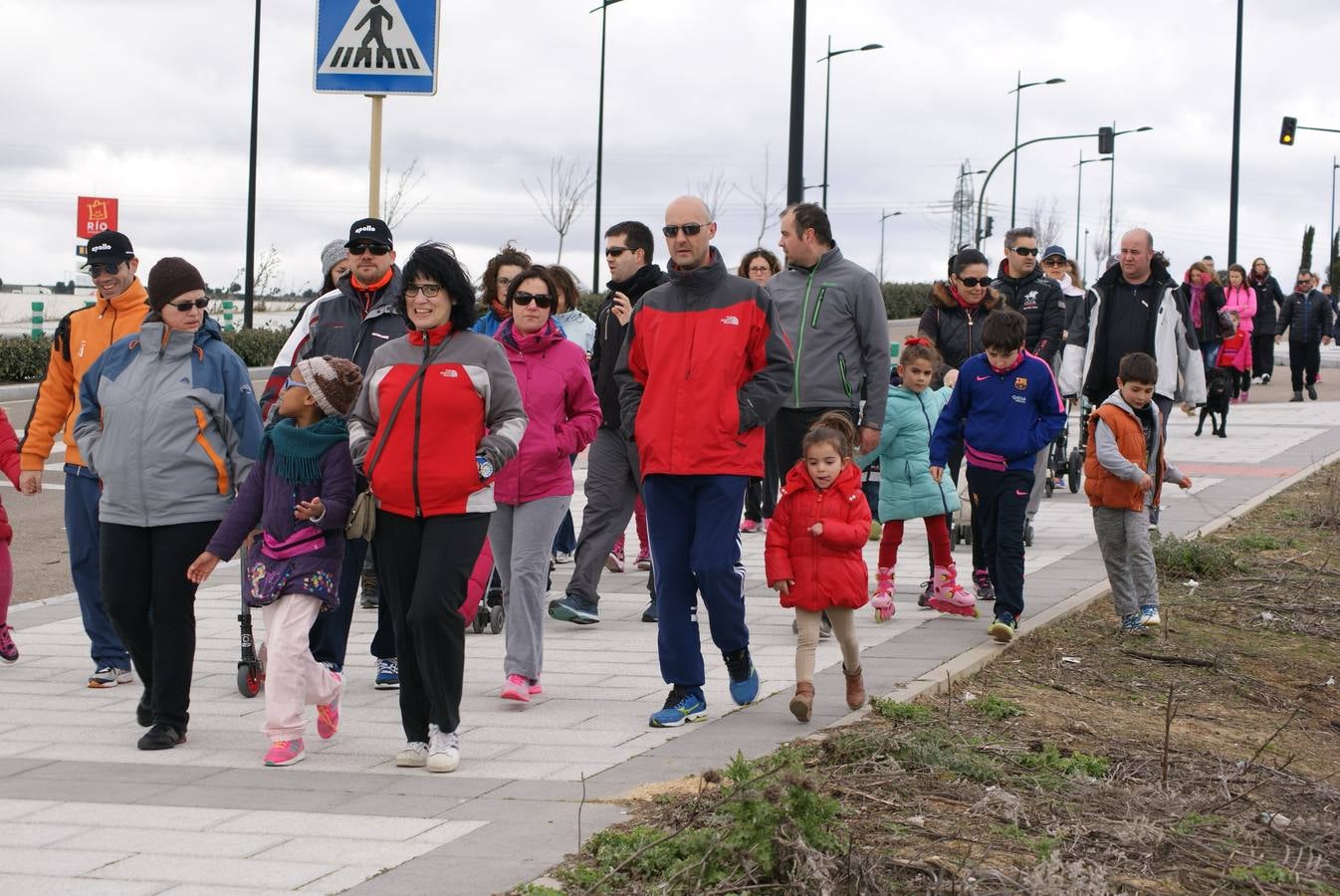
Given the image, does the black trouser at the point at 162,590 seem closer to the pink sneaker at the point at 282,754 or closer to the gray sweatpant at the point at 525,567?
the pink sneaker at the point at 282,754

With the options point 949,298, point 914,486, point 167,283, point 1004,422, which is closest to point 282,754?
point 167,283

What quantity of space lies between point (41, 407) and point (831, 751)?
4040mm

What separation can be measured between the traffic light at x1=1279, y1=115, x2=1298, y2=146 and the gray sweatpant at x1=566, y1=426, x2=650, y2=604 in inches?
1445

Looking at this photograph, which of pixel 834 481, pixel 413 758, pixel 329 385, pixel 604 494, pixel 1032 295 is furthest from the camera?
pixel 1032 295

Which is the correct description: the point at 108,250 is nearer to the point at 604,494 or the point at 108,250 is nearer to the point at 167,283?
the point at 167,283

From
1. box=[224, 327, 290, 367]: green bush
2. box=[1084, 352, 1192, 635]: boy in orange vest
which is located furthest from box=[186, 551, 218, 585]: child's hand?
box=[224, 327, 290, 367]: green bush

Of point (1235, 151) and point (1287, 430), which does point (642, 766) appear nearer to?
point (1287, 430)

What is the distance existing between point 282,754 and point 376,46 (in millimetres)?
3612

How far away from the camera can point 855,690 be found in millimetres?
7164

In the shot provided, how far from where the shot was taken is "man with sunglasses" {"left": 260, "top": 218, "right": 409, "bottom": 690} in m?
7.84

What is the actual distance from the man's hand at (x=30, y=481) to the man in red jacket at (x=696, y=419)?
2.59m

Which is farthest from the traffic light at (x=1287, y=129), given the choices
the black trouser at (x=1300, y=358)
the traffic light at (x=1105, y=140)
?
the black trouser at (x=1300, y=358)

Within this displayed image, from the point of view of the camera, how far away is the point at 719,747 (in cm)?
655

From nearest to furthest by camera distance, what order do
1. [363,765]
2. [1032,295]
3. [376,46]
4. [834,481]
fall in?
[363,765], [834,481], [376,46], [1032,295]
